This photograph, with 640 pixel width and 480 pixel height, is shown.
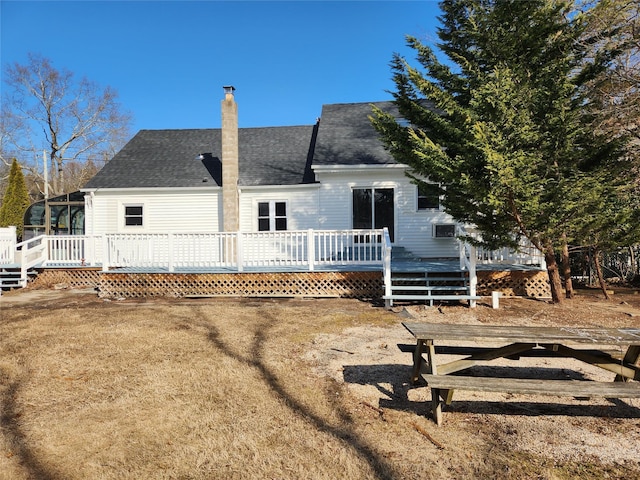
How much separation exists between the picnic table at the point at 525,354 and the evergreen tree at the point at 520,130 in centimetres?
359

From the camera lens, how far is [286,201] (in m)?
14.3

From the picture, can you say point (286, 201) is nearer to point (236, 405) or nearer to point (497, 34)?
point (497, 34)

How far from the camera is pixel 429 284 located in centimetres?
948

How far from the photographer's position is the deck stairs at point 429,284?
346 inches

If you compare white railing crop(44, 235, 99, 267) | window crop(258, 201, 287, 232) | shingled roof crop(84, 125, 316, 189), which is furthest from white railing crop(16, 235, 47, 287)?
window crop(258, 201, 287, 232)

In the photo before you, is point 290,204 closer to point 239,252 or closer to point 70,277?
point 239,252

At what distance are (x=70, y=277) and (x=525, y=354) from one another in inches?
529

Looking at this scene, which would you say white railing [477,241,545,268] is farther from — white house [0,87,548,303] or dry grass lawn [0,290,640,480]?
dry grass lawn [0,290,640,480]

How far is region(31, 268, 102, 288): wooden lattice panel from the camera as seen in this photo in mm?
12664

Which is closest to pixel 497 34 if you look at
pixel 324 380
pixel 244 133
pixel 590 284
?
pixel 324 380

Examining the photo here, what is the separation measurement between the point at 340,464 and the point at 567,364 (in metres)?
3.69

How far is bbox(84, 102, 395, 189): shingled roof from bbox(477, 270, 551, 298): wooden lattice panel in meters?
5.44

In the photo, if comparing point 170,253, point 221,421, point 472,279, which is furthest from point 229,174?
point 221,421

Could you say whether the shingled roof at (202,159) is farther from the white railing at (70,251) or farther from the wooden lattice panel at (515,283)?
the wooden lattice panel at (515,283)
